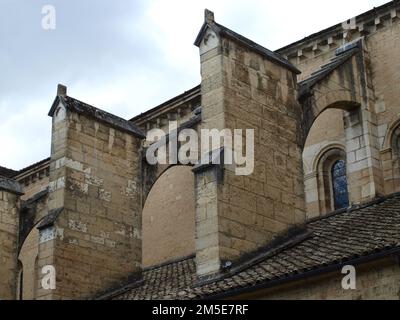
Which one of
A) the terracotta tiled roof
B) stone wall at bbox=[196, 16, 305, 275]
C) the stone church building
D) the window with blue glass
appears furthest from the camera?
the terracotta tiled roof

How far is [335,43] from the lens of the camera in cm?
2086

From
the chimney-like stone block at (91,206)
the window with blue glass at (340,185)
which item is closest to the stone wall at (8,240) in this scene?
the chimney-like stone block at (91,206)

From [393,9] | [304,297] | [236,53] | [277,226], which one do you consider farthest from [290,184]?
[393,9]

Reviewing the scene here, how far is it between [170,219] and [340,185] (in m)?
5.65

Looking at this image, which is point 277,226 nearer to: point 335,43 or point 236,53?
point 236,53

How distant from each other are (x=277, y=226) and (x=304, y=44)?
6328 millimetres

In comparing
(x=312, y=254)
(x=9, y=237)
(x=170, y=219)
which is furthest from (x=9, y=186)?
(x=312, y=254)

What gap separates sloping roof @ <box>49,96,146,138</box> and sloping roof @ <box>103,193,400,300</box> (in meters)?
3.85

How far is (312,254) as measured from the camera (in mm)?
14711

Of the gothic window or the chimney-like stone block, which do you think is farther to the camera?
the gothic window

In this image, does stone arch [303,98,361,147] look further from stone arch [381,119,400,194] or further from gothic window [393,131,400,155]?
gothic window [393,131,400,155]

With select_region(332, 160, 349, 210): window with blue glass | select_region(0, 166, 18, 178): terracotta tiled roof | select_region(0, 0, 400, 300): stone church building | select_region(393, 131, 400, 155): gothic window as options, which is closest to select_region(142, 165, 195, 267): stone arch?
select_region(0, 0, 400, 300): stone church building

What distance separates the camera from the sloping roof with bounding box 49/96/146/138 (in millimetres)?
19967

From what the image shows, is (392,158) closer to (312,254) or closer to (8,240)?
(312,254)
